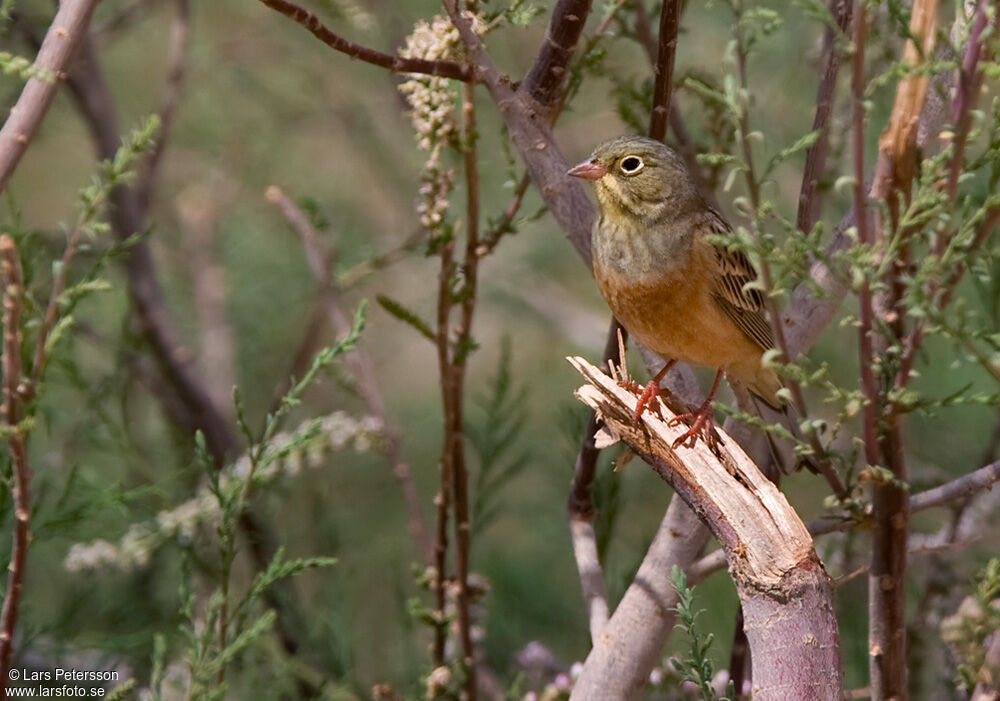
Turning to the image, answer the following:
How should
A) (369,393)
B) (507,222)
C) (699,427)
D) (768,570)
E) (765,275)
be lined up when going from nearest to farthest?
(765,275) < (768,570) < (699,427) < (507,222) < (369,393)

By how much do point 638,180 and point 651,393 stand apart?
683 mm

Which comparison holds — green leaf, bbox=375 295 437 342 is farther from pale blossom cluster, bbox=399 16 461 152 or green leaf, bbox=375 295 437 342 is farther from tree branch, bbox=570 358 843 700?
tree branch, bbox=570 358 843 700

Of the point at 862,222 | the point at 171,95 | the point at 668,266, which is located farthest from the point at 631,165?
the point at 171,95

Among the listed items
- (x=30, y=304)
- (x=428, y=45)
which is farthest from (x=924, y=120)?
(x=30, y=304)

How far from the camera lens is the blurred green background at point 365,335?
398cm

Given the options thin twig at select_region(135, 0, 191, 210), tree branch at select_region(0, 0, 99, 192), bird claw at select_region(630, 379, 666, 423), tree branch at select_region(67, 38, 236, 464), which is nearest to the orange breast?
bird claw at select_region(630, 379, 666, 423)

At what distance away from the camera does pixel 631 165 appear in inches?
121

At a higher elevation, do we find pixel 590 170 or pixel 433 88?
pixel 590 170

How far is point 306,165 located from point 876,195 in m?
4.94

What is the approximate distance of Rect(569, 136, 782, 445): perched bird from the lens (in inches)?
115

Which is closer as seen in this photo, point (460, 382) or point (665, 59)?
point (665, 59)

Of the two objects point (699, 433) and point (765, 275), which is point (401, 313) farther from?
point (765, 275)

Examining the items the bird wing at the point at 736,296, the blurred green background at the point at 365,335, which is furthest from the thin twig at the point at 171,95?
the bird wing at the point at 736,296

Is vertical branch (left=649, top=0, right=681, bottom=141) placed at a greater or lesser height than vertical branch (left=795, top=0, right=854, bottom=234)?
greater
